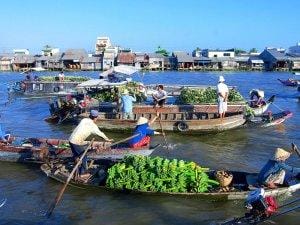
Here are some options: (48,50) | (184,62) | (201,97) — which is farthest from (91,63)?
(201,97)

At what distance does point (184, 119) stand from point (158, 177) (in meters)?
8.05

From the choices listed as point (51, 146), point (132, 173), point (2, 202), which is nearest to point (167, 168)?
point (132, 173)

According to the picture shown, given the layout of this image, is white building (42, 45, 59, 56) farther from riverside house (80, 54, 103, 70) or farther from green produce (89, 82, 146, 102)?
green produce (89, 82, 146, 102)

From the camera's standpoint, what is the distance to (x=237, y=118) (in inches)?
671

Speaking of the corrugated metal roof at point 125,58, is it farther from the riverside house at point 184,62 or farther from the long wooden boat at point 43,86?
the long wooden boat at point 43,86

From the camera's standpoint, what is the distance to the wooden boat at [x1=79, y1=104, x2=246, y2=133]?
16938 millimetres

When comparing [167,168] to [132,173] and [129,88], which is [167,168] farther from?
[129,88]

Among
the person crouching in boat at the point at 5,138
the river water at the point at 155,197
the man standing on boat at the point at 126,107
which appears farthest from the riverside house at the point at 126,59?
the person crouching in boat at the point at 5,138

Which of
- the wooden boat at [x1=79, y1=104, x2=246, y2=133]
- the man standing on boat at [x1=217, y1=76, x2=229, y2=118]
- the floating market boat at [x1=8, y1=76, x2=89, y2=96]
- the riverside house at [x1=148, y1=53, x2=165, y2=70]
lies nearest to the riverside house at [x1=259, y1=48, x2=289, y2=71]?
the riverside house at [x1=148, y1=53, x2=165, y2=70]

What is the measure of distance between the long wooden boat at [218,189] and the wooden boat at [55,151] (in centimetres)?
64

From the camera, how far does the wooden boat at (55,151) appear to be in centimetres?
1173

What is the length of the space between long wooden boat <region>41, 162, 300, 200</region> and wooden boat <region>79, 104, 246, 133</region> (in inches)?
242

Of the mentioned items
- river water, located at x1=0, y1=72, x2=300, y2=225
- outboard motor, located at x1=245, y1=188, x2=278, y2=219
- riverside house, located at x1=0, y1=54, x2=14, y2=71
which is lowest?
riverside house, located at x1=0, y1=54, x2=14, y2=71

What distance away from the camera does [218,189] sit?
9453 millimetres
